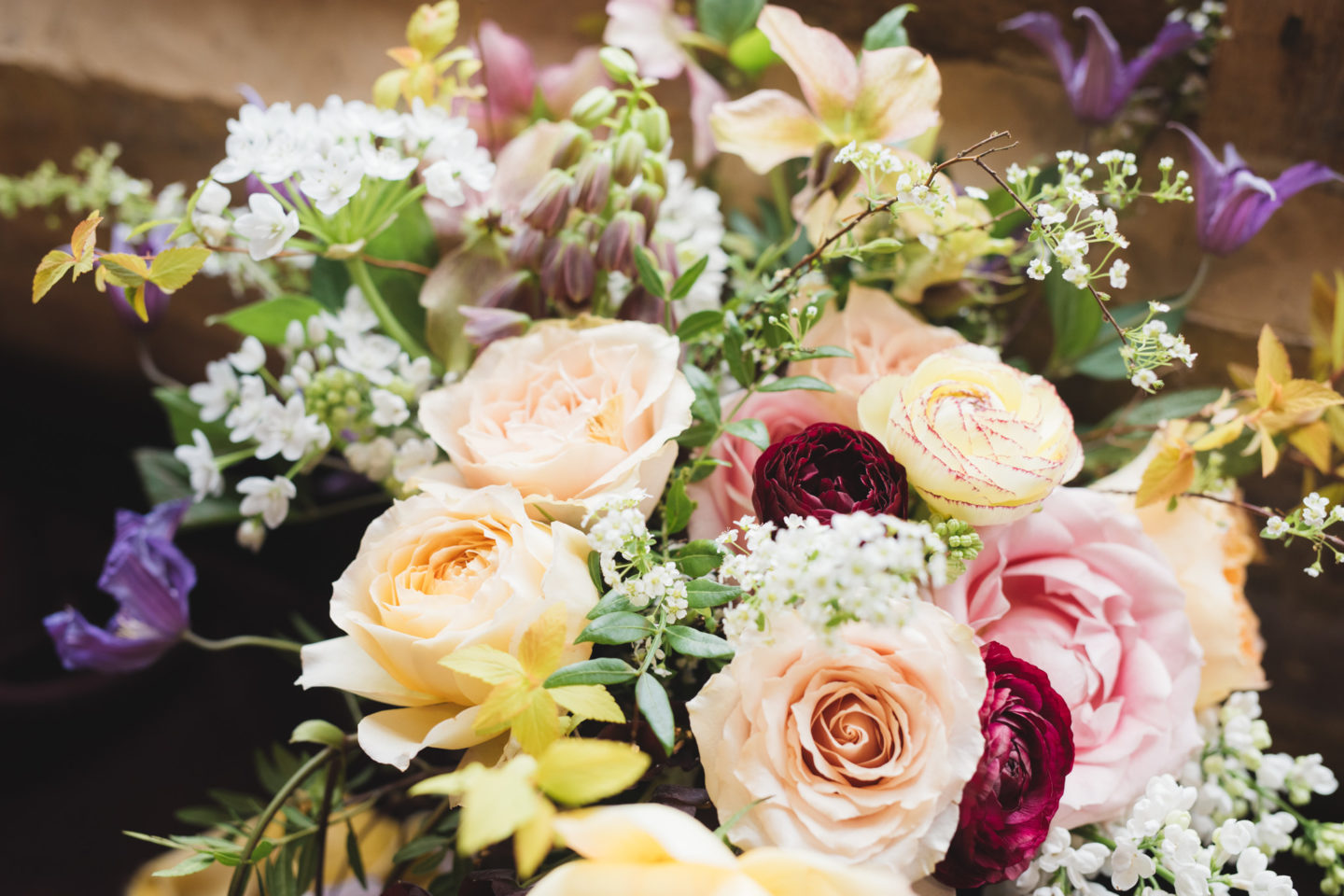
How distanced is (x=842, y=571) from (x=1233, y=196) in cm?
47

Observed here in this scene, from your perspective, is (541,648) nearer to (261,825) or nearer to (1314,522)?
(261,825)

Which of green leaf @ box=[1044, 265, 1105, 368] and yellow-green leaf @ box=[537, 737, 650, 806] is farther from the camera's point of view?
green leaf @ box=[1044, 265, 1105, 368]

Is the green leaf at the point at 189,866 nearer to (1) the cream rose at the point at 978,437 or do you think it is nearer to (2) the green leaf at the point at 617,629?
(2) the green leaf at the point at 617,629

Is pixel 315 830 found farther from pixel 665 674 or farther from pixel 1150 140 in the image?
pixel 1150 140

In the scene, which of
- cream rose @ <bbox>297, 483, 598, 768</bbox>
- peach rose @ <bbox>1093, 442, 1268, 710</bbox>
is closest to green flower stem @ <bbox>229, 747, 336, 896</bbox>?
cream rose @ <bbox>297, 483, 598, 768</bbox>

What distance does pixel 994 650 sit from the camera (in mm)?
458

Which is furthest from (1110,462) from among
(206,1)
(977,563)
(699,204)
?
(206,1)

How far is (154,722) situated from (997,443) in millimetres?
1021

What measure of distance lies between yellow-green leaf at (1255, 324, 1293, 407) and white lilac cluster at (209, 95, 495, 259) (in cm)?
49

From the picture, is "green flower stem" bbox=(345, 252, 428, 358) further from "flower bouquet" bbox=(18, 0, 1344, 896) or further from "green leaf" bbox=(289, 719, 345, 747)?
"green leaf" bbox=(289, 719, 345, 747)

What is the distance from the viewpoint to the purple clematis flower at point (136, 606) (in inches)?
23.5

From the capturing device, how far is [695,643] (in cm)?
42

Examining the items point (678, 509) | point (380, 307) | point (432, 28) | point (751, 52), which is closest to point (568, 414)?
point (678, 509)

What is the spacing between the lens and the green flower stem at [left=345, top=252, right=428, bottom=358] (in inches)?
22.7
